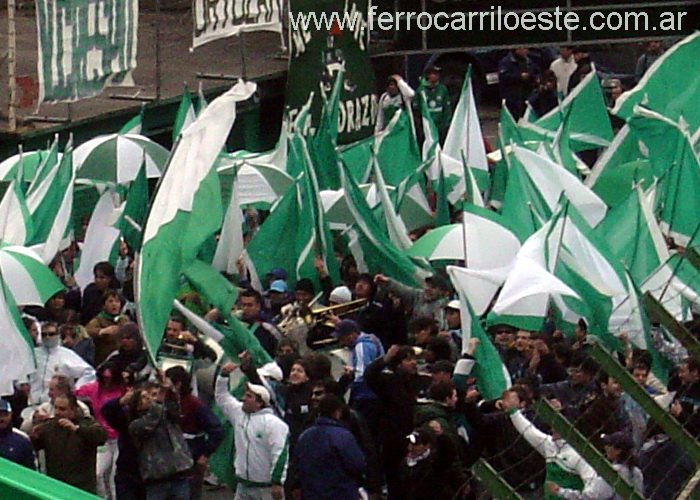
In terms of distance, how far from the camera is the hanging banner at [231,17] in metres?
20.5

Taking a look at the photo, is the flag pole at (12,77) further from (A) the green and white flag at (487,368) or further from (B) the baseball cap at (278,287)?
(A) the green and white flag at (487,368)

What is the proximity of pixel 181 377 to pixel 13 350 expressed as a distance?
1111mm

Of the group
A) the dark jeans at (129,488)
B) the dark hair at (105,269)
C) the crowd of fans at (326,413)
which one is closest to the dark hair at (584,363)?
the crowd of fans at (326,413)

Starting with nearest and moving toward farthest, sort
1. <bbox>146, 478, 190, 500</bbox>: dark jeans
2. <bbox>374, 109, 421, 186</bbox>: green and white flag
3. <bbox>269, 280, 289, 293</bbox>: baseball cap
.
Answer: <bbox>146, 478, 190, 500</bbox>: dark jeans < <bbox>269, 280, 289, 293</bbox>: baseball cap < <bbox>374, 109, 421, 186</bbox>: green and white flag

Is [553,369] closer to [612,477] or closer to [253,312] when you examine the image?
[253,312]

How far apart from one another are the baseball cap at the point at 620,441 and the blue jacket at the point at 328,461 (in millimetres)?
1618

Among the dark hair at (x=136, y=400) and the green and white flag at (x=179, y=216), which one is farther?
the green and white flag at (x=179, y=216)

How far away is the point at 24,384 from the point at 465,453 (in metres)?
2.55

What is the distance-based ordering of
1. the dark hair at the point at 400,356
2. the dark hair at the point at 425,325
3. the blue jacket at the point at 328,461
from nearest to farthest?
1. the blue jacket at the point at 328,461
2. the dark hair at the point at 400,356
3. the dark hair at the point at 425,325

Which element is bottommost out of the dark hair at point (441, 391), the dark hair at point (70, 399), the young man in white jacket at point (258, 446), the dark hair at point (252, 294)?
the young man in white jacket at point (258, 446)

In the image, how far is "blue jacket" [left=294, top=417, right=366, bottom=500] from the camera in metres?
11.0

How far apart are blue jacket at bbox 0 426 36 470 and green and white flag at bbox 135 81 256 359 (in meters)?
0.80

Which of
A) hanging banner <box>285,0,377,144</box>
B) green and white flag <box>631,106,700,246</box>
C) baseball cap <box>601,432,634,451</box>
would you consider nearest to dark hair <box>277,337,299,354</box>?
baseball cap <box>601,432,634,451</box>

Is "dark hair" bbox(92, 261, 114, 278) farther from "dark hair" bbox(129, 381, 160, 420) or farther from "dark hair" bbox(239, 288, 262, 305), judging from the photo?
"dark hair" bbox(129, 381, 160, 420)
